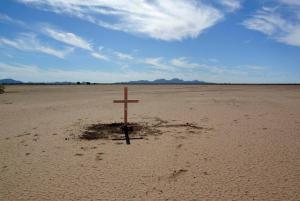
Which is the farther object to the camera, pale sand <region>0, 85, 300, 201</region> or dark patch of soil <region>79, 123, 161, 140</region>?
dark patch of soil <region>79, 123, 161, 140</region>

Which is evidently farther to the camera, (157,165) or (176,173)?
(157,165)

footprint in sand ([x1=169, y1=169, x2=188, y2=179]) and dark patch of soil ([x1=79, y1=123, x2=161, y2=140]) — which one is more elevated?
dark patch of soil ([x1=79, y1=123, x2=161, y2=140])

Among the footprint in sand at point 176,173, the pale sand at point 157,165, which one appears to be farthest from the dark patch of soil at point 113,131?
the footprint in sand at point 176,173

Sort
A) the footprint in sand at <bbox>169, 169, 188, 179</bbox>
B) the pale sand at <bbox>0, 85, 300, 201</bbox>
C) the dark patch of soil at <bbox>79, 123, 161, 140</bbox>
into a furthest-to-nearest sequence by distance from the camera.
Result: the dark patch of soil at <bbox>79, 123, 161, 140</bbox> → the footprint in sand at <bbox>169, 169, 188, 179</bbox> → the pale sand at <bbox>0, 85, 300, 201</bbox>

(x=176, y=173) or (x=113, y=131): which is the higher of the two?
(x=113, y=131)

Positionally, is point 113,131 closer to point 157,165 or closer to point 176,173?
point 157,165

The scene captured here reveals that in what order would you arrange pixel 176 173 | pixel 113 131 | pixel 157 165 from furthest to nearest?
pixel 113 131 → pixel 157 165 → pixel 176 173

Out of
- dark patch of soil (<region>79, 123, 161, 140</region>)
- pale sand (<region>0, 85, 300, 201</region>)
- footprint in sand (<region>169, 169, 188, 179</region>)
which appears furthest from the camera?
dark patch of soil (<region>79, 123, 161, 140</region>)

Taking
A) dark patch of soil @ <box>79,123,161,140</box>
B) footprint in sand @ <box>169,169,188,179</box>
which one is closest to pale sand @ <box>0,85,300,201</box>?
footprint in sand @ <box>169,169,188,179</box>

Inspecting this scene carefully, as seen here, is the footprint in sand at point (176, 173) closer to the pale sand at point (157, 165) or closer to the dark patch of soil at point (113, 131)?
the pale sand at point (157, 165)

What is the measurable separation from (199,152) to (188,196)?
3244 millimetres

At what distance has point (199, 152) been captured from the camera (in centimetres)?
959

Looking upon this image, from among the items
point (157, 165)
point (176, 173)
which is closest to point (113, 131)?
point (157, 165)

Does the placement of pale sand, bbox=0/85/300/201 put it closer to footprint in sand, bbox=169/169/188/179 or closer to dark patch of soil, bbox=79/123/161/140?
footprint in sand, bbox=169/169/188/179
